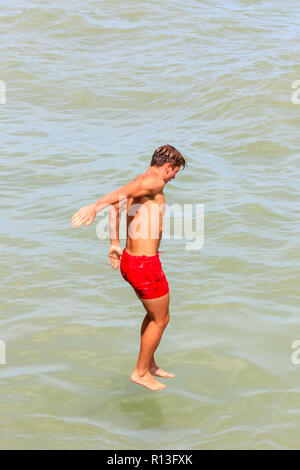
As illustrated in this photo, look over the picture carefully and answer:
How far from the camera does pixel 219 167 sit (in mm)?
12172

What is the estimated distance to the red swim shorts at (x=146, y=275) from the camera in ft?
17.9

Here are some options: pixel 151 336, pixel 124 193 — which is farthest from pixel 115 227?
pixel 151 336

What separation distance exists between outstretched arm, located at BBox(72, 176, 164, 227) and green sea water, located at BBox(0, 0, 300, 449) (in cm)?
162

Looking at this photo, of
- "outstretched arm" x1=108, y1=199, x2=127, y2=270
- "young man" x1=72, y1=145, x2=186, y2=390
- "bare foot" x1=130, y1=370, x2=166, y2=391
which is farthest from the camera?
"bare foot" x1=130, y1=370, x2=166, y2=391

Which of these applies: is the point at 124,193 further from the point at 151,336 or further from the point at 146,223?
the point at 151,336

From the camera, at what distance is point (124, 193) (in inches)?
203

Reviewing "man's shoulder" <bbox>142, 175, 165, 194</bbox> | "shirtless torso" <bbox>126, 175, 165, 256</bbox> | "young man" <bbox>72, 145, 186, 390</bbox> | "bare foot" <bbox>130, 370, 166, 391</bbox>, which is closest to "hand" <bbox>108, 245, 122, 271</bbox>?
"young man" <bbox>72, 145, 186, 390</bbox>

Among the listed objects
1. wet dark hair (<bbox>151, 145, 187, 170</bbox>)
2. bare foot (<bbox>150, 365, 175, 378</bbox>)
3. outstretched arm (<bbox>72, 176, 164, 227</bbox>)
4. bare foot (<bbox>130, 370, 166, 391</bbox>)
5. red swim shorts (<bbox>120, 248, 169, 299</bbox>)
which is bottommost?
bare foot (<bbox>130, 370, 166, 391</bbox>)

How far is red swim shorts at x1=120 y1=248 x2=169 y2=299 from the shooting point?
5.45 metres

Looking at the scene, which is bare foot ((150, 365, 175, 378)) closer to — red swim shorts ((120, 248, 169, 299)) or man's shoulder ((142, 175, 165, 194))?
red swim shorts ((120, 248, 169, 299))

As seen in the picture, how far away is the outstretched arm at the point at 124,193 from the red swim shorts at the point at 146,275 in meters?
0.52

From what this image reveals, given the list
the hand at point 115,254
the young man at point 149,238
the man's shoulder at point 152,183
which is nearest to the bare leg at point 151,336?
the young man at point 149,238

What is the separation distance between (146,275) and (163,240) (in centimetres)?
395

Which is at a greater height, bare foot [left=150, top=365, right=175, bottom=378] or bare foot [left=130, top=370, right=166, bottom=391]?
bare foot [left=150, top=365, right=175, bottom=378]
